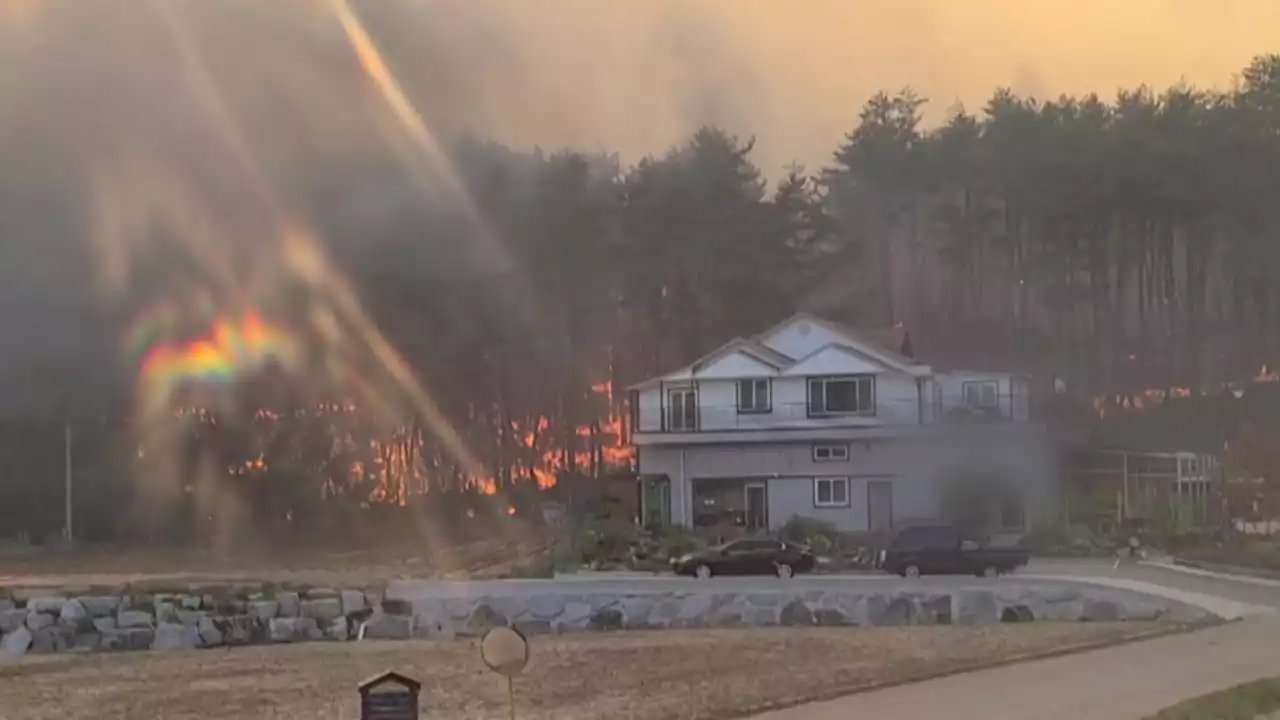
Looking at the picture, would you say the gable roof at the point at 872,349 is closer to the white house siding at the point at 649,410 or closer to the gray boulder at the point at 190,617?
the white house siding at the point at 649,410

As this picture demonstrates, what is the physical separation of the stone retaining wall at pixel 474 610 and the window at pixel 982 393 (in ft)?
51.4

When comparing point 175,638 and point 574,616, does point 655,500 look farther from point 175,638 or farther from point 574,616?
point 175,638

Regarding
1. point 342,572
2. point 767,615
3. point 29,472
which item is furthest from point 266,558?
point 767,615

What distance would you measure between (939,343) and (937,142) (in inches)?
402

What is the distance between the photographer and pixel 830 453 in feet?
136

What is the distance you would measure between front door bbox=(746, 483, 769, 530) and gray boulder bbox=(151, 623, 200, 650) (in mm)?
19058

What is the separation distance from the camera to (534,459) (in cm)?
5291

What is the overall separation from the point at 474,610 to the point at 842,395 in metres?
18.4

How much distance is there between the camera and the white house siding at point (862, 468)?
37750 mm

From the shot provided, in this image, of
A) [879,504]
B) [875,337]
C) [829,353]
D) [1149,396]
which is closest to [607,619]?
[879,504]

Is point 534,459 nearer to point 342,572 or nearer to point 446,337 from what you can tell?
point 446,337

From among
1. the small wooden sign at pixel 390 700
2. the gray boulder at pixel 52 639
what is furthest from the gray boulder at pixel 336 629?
the small wooden sign at pixel 390 700

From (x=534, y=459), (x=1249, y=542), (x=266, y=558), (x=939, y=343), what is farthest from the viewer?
(x=939, y=343)

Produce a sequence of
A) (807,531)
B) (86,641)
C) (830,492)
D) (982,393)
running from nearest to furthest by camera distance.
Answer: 1. (86,641)
2. (807,531)
3. (830,492)
4. (982,393)
